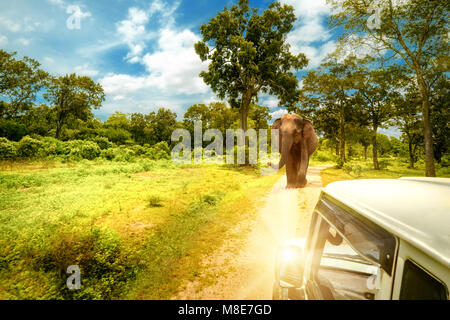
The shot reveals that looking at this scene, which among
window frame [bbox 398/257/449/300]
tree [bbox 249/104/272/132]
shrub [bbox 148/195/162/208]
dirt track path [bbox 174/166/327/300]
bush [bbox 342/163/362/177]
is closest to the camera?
window frame [bbox 398/257/449/300]

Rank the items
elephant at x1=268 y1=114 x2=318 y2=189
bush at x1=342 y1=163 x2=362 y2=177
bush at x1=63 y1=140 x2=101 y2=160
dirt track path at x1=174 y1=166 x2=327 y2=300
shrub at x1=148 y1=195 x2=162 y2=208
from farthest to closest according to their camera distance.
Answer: bush at x1=63 y1=140 x2=101 y2=160, bush at x1=342 y1=163 x2=362 y2=177, elephant at x1=268 y1=114 x2=318 y2=189, shrub at x1=148 y1=195 x2=162 y2=208, dirt track path at x1=174 y1=166 x2=327 y2=300

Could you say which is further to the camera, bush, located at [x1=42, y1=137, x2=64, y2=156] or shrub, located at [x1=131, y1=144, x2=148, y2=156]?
shrub, located at [x1=131, y1=144, x2=148, y2=156]

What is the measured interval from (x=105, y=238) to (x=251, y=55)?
56.7 feet

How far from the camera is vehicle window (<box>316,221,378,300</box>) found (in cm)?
146

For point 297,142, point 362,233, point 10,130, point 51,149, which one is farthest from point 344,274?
point 10,130

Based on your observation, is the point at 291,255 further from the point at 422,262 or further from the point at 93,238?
the point at 93,238

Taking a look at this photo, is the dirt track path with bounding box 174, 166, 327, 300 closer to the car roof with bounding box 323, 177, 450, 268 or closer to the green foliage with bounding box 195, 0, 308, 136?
the car roof with bounding box 323, 177, 450, 268

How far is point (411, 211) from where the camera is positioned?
84 cm

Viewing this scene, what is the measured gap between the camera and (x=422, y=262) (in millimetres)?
642

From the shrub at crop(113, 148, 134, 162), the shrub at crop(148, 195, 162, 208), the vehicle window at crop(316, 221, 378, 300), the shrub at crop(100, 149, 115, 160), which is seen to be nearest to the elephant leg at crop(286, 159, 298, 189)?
the shrub at crop(148, 195, 162, 208)

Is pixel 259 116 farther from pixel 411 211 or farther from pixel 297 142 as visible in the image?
pixel 411 211

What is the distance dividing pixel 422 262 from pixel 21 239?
20.0 ft

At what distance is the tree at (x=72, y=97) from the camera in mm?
26422
